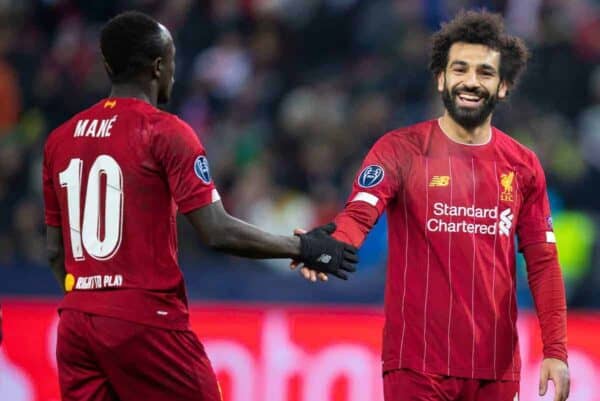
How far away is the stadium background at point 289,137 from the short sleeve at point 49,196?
9.31 feet

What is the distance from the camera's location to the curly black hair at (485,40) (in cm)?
575

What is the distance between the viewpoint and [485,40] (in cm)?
574

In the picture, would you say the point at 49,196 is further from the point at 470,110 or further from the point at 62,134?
the point at 470,110

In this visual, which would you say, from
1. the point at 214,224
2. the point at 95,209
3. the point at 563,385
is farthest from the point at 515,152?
the point at 95,209

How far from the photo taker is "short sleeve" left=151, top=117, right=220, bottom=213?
507 cm

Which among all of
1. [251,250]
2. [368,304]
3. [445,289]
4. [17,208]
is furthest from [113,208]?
[17,208]

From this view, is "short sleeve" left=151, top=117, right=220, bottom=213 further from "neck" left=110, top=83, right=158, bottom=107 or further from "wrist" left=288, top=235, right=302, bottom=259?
"wrist" left=288, top=235, right=302, bottom=259

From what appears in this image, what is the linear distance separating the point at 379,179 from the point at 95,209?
118cm

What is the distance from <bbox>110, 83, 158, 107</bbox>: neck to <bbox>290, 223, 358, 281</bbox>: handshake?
78 centimetres

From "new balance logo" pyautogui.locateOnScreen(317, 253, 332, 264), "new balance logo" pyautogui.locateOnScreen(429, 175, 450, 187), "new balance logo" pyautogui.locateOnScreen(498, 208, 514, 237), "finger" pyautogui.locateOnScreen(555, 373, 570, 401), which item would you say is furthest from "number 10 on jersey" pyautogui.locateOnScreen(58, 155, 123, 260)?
"finger" pyautogui.locateOnScreen(555, 373, 570, 401)

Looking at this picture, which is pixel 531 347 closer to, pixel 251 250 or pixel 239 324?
pixel 239 324

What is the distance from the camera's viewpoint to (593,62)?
11.6 m

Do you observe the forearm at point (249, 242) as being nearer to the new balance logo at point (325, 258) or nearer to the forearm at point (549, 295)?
the new balance logo at point (325, 258)

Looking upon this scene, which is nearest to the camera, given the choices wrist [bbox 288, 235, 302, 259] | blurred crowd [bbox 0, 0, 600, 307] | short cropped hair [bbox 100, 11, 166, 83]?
short cropped hair [bbox 100, 11, 166, 83]
